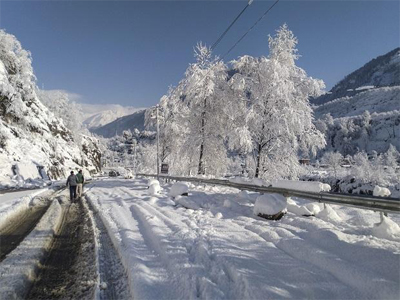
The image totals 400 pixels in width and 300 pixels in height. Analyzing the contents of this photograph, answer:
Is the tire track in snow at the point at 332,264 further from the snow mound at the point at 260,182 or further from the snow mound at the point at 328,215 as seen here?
the snow mound at the point at 260,182

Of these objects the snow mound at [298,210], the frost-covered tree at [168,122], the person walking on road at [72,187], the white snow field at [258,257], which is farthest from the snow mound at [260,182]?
the frost-covered tree at [168,122]

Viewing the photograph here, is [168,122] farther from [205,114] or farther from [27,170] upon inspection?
[27,170]

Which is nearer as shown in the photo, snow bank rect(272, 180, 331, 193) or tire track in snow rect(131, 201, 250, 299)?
tire track in snow rect(131, 201, 250, 299)

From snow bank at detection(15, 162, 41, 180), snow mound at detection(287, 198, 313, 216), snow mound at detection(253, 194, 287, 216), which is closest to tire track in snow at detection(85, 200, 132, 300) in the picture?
snow mound at detection(253, 194, 287, 216)

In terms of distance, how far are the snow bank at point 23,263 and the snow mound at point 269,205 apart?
227 inches

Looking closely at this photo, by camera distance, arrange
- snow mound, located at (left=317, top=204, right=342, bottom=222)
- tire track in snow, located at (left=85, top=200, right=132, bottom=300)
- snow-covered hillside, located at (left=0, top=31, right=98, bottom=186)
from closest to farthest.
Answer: tire track in snow, located at (left=85, top=200, right=132, bottom=300), snow mound, located at (left=317, top=204, right=342, bottom=222), snow-covered hillside, located at (left=0, top=31, right=98, bottom=186)

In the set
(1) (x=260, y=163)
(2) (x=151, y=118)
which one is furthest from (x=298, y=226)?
(2) (x=151, y=118)

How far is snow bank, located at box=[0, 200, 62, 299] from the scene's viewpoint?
156 inches

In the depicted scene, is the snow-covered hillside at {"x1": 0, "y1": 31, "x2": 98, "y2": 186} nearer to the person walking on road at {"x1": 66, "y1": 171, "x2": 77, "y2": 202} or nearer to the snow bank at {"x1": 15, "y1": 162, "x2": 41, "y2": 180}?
the snow bank at {"x1": 15, "y1": 162, "x2": 41, "y2": 180}

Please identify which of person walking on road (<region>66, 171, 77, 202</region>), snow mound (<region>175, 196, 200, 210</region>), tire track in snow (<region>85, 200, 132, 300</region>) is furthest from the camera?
person walking on road (<region>66, 171, 77, 202</region>)

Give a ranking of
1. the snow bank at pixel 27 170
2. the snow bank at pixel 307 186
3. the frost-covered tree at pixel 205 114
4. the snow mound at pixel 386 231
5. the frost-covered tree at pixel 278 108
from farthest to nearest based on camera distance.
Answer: the snow bank at pixel 27 170 → the frost-covered tree at pixel 205 114 → the frost-covered tree at pixel 278 108 → the snow bank at pixel 307 186 → the snow mound at pixel 386 231

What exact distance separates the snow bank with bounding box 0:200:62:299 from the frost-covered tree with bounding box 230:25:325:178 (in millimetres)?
11761

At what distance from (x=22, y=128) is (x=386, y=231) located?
38.3m

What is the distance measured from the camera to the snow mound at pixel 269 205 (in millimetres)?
7914
